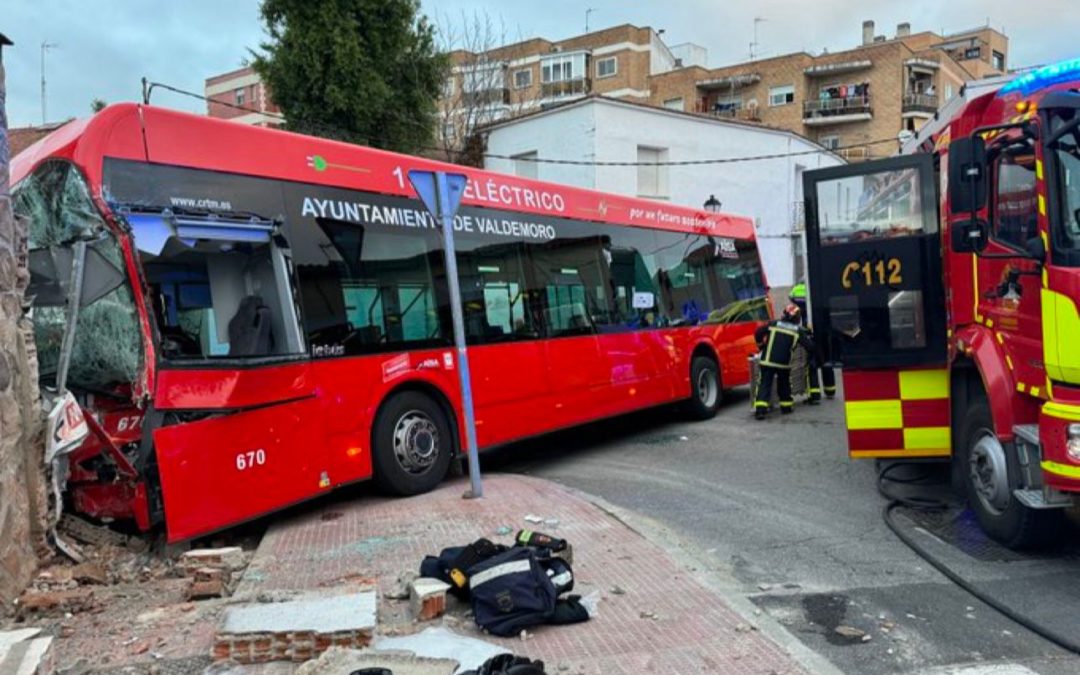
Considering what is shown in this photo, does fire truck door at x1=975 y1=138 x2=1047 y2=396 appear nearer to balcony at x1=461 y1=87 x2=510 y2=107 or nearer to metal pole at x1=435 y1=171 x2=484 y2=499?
Answer: metal pole at x1=435 y1=171 x2=484 y2=499

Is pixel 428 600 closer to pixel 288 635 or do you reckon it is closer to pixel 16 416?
pixel 288 635

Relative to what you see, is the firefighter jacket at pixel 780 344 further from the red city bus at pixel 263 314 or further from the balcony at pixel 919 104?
the balcony at pixel 919 104

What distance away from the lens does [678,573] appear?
192 inches

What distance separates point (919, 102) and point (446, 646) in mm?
52957

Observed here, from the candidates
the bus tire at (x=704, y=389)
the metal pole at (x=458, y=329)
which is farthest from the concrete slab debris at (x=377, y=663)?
the bus tire at (x=704, y=389)

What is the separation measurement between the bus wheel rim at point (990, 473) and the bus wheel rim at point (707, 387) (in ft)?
19.9

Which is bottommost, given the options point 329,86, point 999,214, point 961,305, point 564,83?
point 961,305

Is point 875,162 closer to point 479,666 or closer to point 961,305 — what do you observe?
point 961,305

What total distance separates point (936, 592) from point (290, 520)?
4718 millimetres

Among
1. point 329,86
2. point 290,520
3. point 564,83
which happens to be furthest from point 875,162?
point 564,83

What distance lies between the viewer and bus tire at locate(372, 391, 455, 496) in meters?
6.71

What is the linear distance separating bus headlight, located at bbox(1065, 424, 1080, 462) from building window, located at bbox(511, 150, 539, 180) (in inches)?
829

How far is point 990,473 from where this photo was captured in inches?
208

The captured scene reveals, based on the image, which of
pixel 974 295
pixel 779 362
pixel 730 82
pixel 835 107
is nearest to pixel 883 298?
pixel 974 295
